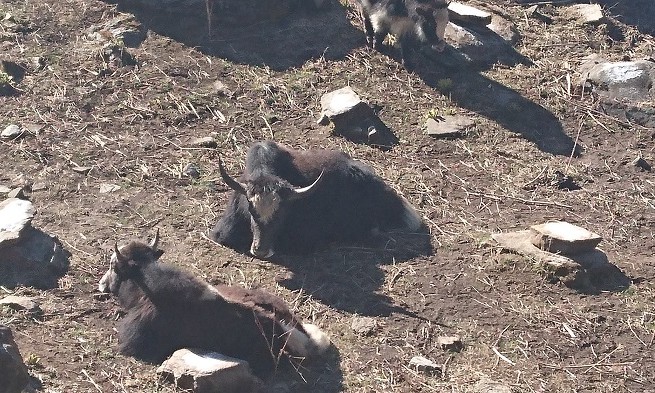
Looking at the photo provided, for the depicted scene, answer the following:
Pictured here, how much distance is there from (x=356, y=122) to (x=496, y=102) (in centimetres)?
192

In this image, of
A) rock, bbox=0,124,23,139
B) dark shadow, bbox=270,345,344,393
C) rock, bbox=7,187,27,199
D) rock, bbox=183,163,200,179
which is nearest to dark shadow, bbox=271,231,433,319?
dark shadow, bbox=270,345,344,393

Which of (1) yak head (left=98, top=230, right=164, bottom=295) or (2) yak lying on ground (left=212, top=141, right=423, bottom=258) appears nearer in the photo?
(1) yak head (left=98, top=230, right=164, bottom=295)

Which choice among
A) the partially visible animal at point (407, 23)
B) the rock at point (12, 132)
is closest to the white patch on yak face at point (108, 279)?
the rock at point (12, 132)

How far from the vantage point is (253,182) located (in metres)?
8.55

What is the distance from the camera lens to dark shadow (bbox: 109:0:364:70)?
12398 millimetres

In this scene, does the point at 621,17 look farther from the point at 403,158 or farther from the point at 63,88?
the point at 63,88

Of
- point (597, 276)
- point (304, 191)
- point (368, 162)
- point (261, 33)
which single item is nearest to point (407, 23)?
point (261, 33)

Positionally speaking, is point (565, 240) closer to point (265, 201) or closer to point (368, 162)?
point (265, 201)

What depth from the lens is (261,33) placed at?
12.9 m

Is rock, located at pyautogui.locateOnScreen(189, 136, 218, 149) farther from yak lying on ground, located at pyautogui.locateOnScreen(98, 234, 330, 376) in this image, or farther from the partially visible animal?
yak lying on ground, located at pyautogui.locateOnScreen(98, 234, 330, 376)

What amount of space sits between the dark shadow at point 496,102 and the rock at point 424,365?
441 centimetres

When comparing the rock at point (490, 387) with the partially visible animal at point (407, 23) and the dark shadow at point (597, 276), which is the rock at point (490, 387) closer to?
the dark shadow at point (597, 276)

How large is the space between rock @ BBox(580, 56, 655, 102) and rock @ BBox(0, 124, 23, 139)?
681 centimetres

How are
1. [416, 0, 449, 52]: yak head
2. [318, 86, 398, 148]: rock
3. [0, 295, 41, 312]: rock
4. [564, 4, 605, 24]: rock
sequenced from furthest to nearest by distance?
[564, 4, 605, 24]: rock → [416, 0, 449, 52]: yak head → [318, 86, 398, 148]: rock → [0, 295, 41, 312]: rock
